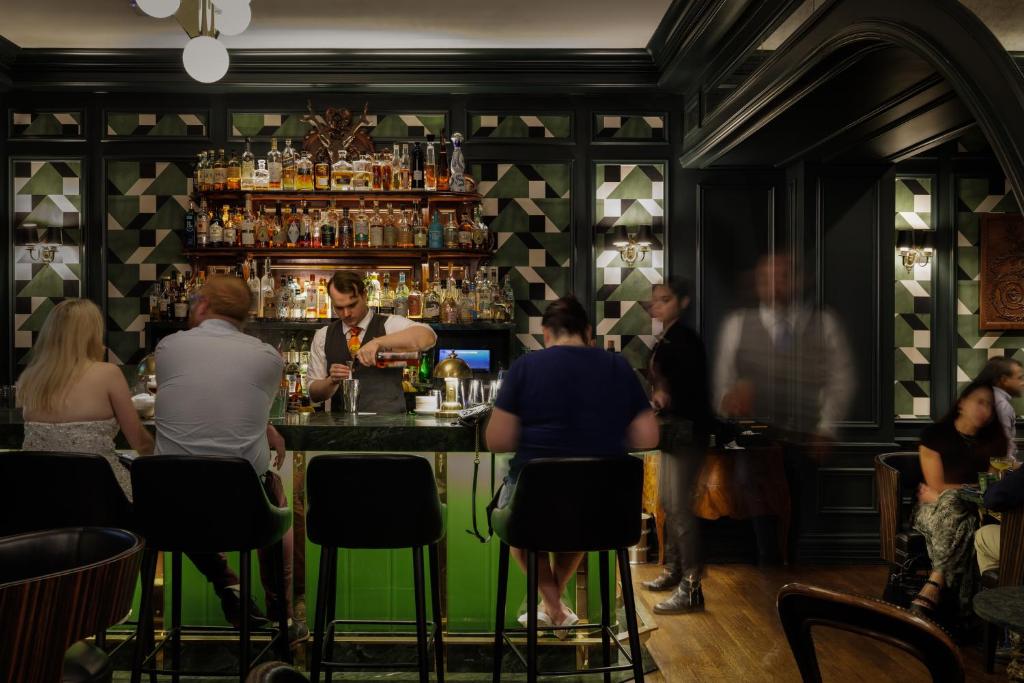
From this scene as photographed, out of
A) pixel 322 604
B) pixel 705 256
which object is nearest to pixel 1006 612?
pixel 322 604

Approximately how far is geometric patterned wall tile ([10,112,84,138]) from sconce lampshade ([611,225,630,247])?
3945 millimetres

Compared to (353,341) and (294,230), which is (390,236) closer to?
(294,230)

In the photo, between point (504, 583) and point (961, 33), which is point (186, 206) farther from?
point (961, 33)

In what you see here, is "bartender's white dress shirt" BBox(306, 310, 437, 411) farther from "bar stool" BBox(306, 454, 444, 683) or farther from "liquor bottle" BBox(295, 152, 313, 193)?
"liquor bottle" BBox(295, 152, 313, 193)

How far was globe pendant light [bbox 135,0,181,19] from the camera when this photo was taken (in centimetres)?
331

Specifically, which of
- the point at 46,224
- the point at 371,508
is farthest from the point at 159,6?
the point at 46,224

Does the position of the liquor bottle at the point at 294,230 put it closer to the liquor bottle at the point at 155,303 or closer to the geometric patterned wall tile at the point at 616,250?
the liquor bottle at the point at 155,303

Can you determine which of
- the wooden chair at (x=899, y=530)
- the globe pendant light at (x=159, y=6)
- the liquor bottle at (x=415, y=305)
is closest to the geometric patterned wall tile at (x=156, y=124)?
the liquor bottle at (x=415, y=305)

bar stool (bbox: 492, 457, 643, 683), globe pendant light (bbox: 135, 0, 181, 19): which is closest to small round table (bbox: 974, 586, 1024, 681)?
bar stool (bbox: 492, 457, 643, 683)

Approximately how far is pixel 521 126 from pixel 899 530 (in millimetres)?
3672

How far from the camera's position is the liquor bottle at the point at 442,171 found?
6114 mm

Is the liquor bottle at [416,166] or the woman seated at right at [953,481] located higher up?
the liquor bottle at [416,166]

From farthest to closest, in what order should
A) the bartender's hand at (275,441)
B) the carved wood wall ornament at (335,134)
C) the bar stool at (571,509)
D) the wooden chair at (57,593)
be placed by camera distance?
the carved wood wall ornament at (335,134) < the bartender's hand at (275,441) < the bar stool at (571,509) < the wooden chair at (57,593)

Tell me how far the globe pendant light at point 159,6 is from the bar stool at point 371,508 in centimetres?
184
